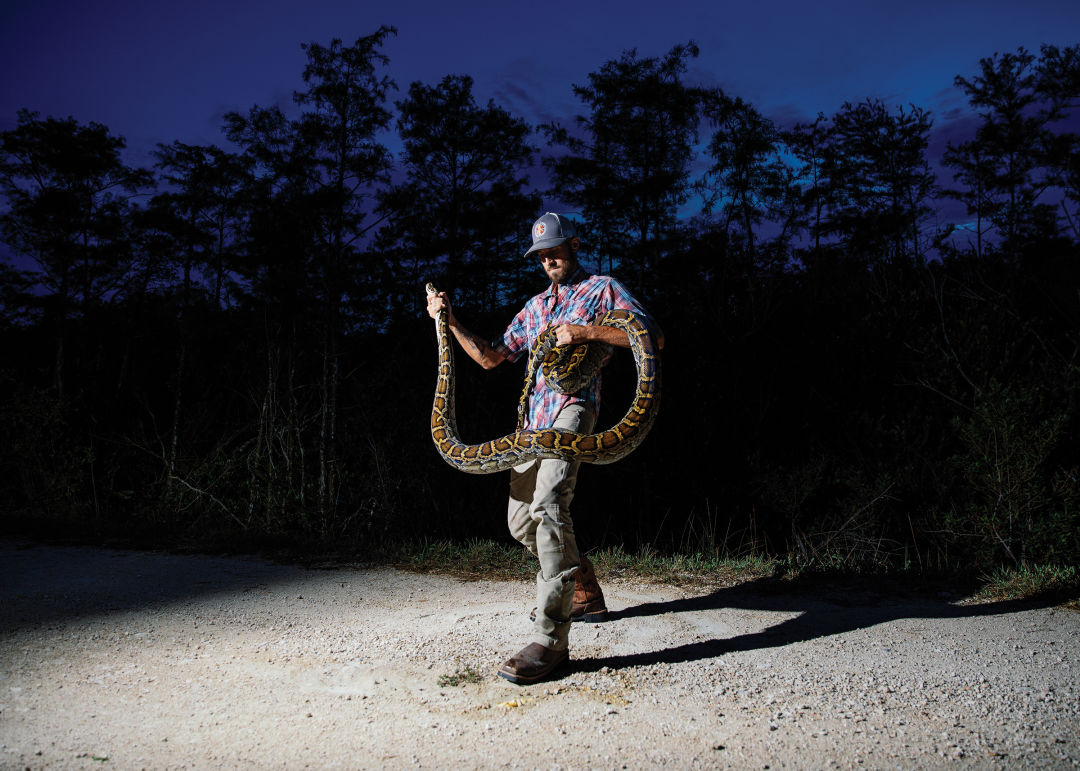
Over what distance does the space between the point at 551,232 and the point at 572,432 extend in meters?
1.19

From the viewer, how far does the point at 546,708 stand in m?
3.16

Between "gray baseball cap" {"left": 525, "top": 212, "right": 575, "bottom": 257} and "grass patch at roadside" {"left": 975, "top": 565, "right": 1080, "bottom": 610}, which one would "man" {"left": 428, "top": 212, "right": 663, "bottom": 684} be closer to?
"gray baseball cap" {"left": 525, "top": 212, "right": 575, "bottom": 257}

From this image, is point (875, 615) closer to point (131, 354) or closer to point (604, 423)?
point (604, 423)

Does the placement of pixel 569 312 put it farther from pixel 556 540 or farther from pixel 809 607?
pixel 809 607

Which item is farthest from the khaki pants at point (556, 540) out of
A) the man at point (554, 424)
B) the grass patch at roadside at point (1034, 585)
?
the grass patch at roadside at point (1034, 585)

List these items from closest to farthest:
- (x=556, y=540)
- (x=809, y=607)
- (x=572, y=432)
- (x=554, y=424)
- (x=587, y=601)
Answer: (x=556, y=540) → (x=572, y=432) → (x=554, y=424) → (x=587, y=601) → (x=809, y=607)

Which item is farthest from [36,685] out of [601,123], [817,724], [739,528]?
[601,123]

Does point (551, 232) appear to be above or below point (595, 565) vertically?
above

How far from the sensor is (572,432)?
12.4 feet

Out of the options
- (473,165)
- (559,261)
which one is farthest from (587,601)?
(473,165)

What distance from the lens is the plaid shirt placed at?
13.0 ft

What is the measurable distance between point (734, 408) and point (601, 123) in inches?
518

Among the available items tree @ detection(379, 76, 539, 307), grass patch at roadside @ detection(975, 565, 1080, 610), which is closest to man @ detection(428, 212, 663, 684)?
grass patch at roadside @ detection(975, 565, 1080, 610)

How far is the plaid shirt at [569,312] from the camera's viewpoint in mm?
3965
